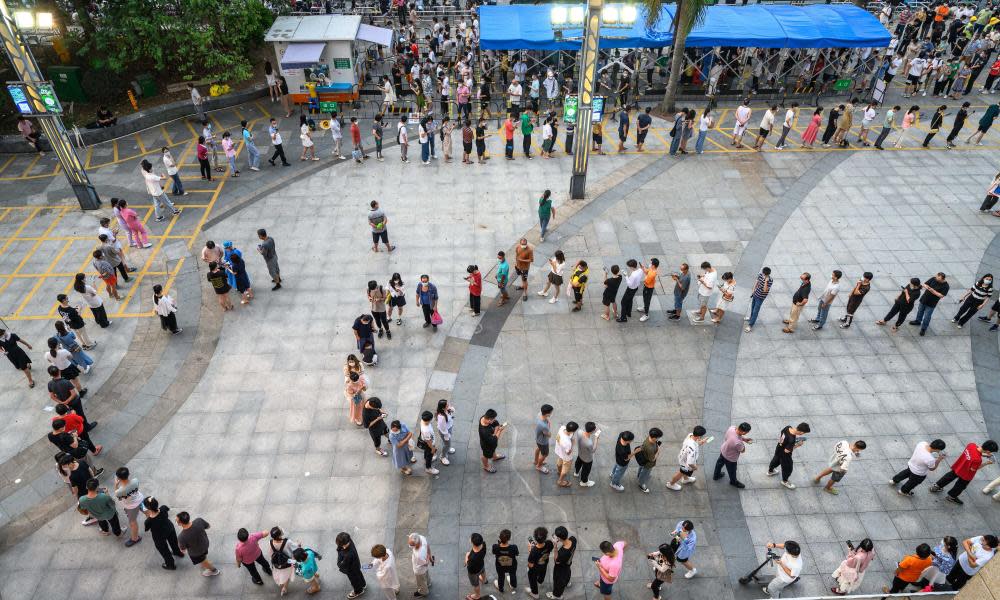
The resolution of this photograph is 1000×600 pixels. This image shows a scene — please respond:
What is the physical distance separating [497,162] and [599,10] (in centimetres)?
623

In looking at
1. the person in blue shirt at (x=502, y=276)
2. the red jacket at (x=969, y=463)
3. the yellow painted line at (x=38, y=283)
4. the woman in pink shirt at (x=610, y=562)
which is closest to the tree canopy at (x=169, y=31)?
the yellow painted line at (x=38, y=283)

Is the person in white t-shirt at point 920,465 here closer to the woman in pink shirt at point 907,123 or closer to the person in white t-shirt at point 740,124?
the person in white t-shirt at point 740,124

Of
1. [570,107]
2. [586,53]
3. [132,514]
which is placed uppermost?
[586,53]

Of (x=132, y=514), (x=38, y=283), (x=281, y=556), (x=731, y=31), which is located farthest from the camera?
(x=731, y=31)

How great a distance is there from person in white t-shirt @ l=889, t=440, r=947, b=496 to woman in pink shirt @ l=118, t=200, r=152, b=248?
17218 millimetres

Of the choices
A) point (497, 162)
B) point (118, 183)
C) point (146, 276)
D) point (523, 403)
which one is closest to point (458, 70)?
point (497, 162)

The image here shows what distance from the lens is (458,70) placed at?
2412cm

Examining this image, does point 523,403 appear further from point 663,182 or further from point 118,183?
point 118,183

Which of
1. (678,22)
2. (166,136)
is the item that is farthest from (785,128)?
(166,136)

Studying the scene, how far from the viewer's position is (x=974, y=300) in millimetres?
13500

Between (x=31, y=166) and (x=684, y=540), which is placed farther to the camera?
(x=31, y=166)

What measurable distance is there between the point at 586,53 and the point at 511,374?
854cm

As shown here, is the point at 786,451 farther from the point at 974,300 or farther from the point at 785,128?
the point at 785,128

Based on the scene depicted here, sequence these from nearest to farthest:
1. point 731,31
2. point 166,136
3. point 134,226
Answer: point 134,226 < point 166,136 < point 731,31
